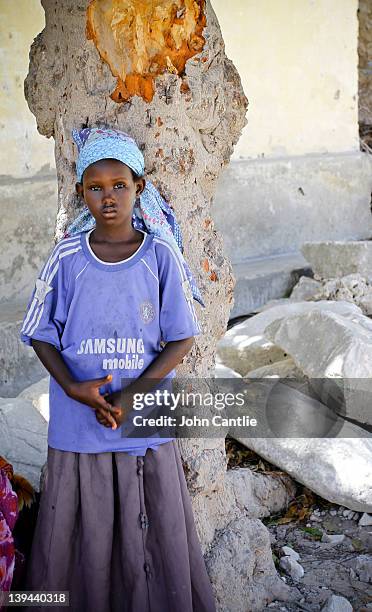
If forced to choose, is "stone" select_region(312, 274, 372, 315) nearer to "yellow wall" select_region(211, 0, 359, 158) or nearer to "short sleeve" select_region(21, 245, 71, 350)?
"yellow wall" select_region(211, 0, 359, 158)

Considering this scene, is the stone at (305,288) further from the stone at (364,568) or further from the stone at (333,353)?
the stone at (364,568)

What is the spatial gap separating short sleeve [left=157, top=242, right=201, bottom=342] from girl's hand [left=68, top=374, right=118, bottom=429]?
0.76ft

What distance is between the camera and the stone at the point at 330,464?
349 cm

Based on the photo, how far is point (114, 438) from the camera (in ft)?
7.71

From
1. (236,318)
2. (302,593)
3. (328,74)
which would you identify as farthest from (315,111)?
(302,593)

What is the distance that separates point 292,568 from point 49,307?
152 cm

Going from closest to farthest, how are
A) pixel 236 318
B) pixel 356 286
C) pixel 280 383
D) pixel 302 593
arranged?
1. pixel 302 593
2. pixel 280 383
3. pixel 356 286
4. pixel 236 318

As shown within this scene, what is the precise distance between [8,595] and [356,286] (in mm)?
3717

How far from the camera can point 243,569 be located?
2873 millimetres

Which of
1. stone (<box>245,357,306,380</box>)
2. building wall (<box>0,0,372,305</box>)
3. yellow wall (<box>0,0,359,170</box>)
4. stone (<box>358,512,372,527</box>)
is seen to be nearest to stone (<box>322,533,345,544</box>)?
stone (<box>358,512,372,527</box>)

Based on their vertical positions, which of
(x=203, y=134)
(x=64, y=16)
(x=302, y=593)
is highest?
(x=64, y=16)

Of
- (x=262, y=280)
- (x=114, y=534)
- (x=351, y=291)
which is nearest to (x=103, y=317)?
(x=114, y=534)

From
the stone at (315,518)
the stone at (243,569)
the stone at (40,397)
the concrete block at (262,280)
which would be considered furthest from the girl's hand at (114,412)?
the concrete block at (262,280)

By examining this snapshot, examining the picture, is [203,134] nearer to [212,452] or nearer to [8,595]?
[212,452]
